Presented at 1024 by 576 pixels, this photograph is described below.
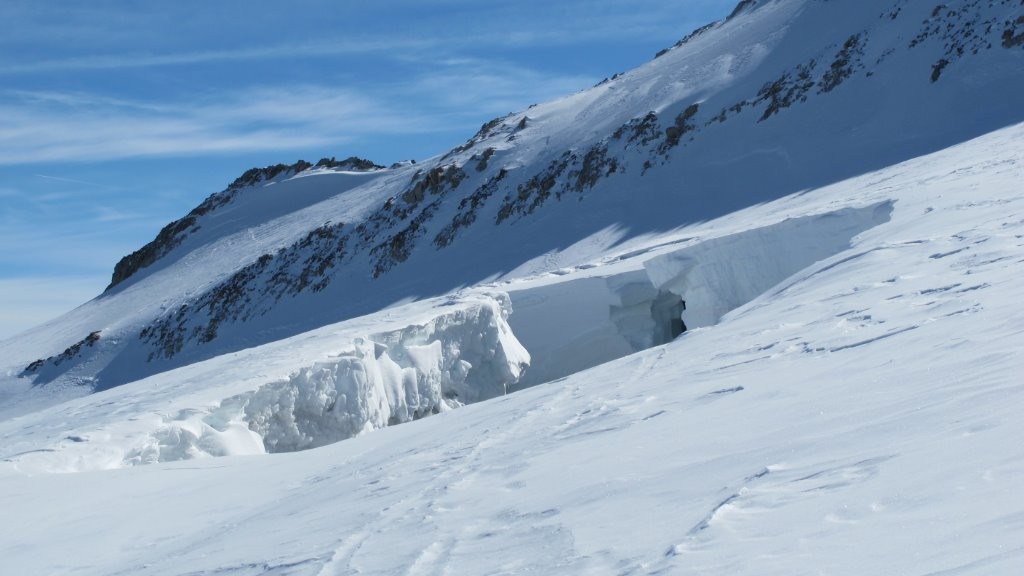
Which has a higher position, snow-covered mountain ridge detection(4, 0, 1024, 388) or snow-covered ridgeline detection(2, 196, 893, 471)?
snow-covered mountain ridge detection(4, 0, 1024, 388)

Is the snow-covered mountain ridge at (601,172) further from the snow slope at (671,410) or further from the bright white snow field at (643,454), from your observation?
the bright white snow field at (643,454)

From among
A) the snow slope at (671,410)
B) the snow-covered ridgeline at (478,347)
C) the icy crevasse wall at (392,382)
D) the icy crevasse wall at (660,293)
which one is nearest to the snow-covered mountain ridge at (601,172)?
the snow slope at (671,410)

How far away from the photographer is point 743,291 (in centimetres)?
1762

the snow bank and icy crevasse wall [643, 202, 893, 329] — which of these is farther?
icy crevasse wall [643, 202, 893, 329]

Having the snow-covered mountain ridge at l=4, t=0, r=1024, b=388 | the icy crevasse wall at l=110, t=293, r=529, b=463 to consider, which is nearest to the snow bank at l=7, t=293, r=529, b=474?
the icy crevasse wall at l=110, t=293, r=529, b=463

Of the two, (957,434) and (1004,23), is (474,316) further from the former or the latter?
(1004,23)

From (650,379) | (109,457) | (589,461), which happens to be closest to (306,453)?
(109,457)

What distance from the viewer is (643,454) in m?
5.82

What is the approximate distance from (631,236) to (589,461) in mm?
29694

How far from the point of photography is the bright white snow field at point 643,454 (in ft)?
12.8

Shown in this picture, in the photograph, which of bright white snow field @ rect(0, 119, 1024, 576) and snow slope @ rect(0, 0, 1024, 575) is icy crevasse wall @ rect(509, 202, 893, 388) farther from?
bright white snow field @ rect(0, 119, 1024, 576)

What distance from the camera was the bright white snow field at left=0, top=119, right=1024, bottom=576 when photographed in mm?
3896

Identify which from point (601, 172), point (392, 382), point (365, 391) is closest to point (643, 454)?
point (365, 391)

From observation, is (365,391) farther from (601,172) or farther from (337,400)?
(601,172)
